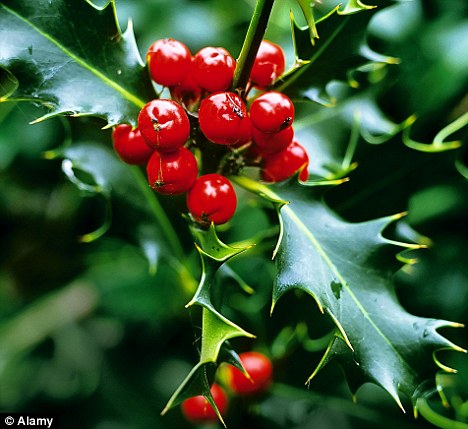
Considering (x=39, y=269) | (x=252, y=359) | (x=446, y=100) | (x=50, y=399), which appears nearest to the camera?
(x=252, y=359)

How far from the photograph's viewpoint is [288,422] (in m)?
1.60

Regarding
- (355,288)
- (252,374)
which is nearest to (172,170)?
(355,288)

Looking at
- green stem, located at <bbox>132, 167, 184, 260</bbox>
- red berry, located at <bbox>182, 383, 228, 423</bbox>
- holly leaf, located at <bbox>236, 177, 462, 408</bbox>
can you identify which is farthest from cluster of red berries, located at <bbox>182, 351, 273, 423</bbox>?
holly leaf, located at <bbox>236, 177, 462, 408</bbox>

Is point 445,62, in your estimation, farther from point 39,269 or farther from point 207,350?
point 39,269

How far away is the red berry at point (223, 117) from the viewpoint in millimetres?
957

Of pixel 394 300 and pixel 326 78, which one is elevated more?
pixel 326 78

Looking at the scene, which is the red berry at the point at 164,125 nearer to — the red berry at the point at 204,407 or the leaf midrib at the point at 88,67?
the leaf midrib at the point at 88,67

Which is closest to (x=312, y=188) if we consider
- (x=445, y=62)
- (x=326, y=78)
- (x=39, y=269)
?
(x=326, y=78)

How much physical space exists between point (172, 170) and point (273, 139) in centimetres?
19

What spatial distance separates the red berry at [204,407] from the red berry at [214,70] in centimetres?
81

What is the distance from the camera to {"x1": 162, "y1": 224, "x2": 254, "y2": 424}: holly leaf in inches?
36.4

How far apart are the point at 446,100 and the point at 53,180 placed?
1.29 metres

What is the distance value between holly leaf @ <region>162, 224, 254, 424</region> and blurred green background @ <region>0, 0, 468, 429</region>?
39 cm

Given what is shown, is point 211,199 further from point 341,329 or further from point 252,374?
point 252,374
